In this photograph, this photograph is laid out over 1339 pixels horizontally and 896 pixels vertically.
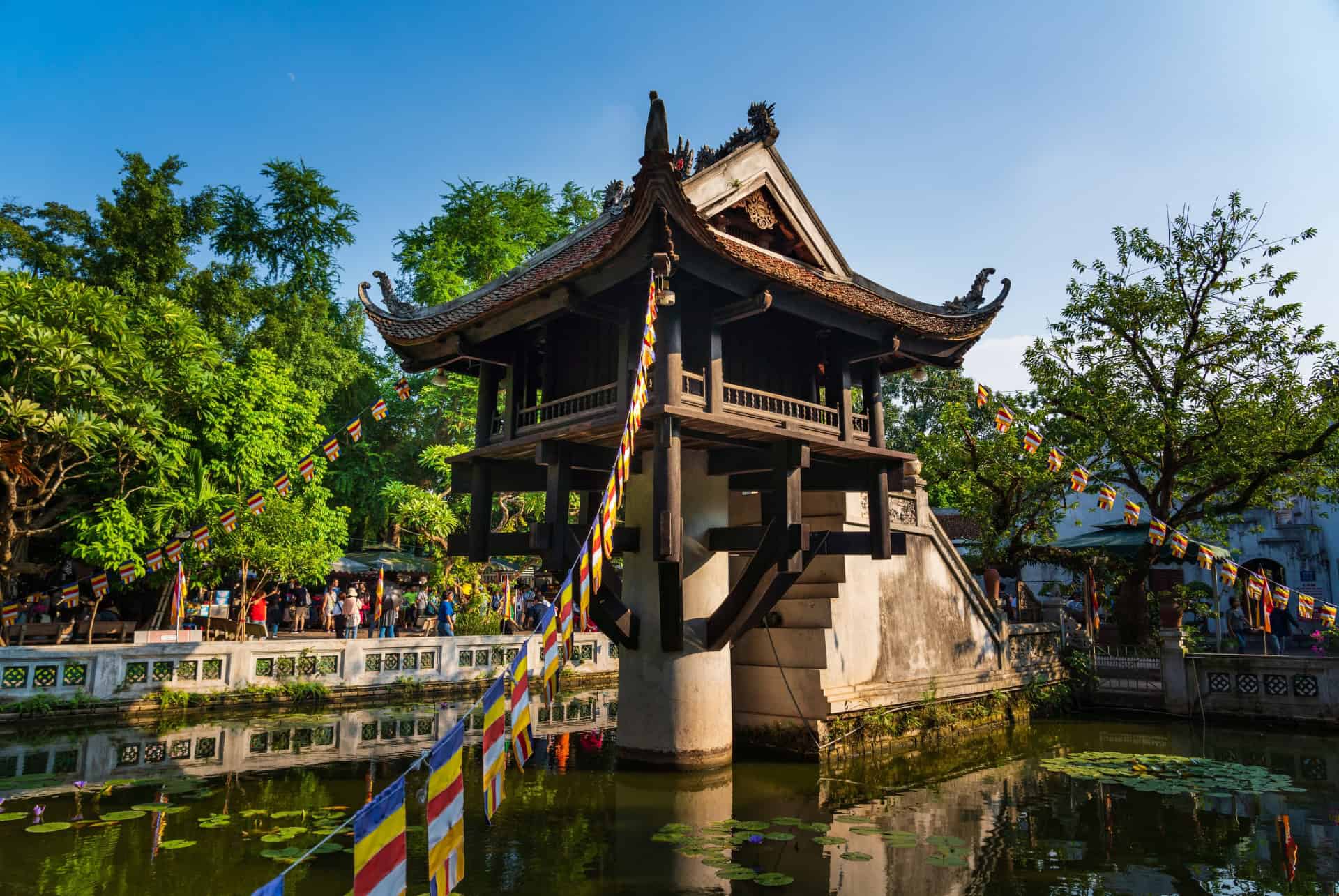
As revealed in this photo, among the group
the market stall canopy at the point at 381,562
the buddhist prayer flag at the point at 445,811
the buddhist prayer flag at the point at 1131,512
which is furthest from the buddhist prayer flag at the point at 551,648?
the market stall canopy at the point at 381,562

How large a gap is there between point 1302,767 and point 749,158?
11319 mm

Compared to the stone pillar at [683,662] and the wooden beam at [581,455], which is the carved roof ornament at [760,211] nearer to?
the stone pillar at [683,662]

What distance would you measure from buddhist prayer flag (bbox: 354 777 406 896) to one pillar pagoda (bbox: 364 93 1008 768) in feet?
18.3

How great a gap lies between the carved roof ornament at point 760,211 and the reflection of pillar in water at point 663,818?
292 inches

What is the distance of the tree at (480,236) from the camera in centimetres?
2656

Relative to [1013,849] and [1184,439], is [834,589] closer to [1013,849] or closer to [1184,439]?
[1013,849]

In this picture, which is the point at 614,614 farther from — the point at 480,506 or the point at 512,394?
the point at 512,394

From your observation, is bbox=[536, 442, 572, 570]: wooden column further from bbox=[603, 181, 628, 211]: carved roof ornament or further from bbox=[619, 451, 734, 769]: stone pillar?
bbox=[603, 181, 628, 211]: carved roof ornament

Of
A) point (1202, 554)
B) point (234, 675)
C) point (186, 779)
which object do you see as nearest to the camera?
point (186, 779)

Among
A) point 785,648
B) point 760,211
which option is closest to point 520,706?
point 785,648

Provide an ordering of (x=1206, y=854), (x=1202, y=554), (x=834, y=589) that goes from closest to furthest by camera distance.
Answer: (x=1206, y=854) < (x=834, y=589) < (x=1202, y=554)

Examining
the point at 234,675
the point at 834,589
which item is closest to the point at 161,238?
the point at 234,675

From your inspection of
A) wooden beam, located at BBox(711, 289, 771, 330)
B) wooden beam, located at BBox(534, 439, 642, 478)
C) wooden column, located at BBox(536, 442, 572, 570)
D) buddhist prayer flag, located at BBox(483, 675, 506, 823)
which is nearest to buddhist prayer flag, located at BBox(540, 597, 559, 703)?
buddhist prayer flag, located at BBox(483, 675, 506, 823)

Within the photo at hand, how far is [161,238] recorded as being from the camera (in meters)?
23.9
